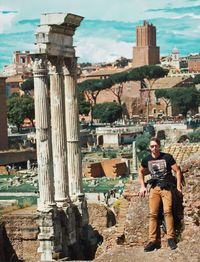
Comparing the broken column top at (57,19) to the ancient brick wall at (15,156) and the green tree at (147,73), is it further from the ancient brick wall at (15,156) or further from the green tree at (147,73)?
the green tree at (147,73)

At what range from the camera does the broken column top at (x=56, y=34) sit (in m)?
8.94

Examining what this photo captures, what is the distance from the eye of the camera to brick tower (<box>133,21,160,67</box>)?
7900 centimetres

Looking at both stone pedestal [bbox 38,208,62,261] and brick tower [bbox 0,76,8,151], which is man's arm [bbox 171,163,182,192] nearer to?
stone pedestal [bbox 38,208,62,261]

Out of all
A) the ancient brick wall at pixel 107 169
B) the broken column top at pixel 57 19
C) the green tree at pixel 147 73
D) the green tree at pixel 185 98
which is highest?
the green tree at pixel 147 73

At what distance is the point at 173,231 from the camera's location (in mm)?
4535

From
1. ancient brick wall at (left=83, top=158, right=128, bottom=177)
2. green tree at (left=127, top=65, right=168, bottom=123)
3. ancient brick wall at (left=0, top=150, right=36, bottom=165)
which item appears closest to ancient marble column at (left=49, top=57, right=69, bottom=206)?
ancient brick wall at (left=83, top=158, right=128, bottom=177)

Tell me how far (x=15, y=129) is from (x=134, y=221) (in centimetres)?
4174

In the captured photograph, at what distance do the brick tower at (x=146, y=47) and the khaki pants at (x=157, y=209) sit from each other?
2875 inches

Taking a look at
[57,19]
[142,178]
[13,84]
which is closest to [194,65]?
[13,84]

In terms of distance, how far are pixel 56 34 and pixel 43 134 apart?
1.44 m

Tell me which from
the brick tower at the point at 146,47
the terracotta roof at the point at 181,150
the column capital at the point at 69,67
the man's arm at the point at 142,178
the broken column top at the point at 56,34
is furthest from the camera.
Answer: the brick tower at the point at 146,47

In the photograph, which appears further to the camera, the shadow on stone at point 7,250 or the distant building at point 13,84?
the distant building at point 13,84

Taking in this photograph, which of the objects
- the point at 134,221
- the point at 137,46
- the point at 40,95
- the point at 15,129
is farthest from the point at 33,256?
the point at 137,46

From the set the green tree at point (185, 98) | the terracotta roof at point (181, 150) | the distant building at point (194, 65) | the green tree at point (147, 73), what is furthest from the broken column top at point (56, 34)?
the distant building at point (194, 65)
